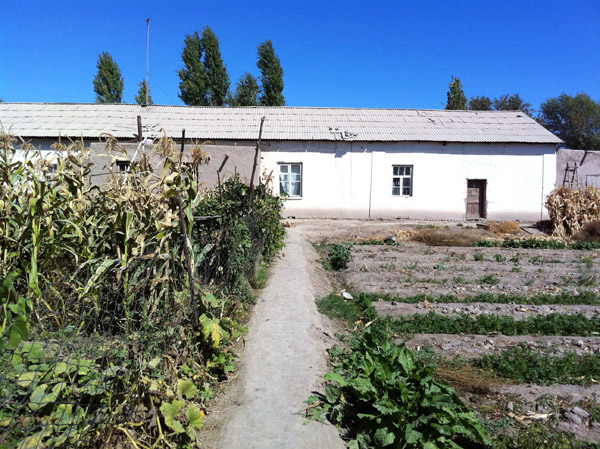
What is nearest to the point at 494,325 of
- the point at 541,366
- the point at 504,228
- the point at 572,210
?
the point at 541,366

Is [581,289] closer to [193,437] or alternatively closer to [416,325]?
[416,325]

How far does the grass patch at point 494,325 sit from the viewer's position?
6062 millimetres

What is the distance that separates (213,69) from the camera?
35062 mm

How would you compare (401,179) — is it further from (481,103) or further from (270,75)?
(481,103)

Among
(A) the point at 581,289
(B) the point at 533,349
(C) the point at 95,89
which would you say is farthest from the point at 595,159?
(C) the point at 95,89

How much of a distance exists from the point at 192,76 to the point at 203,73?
Answer: 91cm

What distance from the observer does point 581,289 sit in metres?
8.28

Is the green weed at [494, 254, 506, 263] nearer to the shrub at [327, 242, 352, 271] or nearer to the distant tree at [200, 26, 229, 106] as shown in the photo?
the shrub at [327, 242, 352, 271]

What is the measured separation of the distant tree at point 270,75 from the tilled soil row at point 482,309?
96.7 feet

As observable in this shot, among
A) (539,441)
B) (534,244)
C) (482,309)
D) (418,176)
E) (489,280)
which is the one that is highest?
(418,176)

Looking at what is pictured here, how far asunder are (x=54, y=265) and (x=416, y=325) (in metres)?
4.62

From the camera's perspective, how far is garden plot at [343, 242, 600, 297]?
8.23 metres

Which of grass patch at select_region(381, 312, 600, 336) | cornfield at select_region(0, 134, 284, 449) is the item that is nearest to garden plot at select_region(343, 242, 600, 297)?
grass patch at select_region(381, 312, 600, 336)

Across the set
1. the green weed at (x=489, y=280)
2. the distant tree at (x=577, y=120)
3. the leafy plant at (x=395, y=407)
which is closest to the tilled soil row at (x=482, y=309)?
the green weed at (x=489, y=280)
